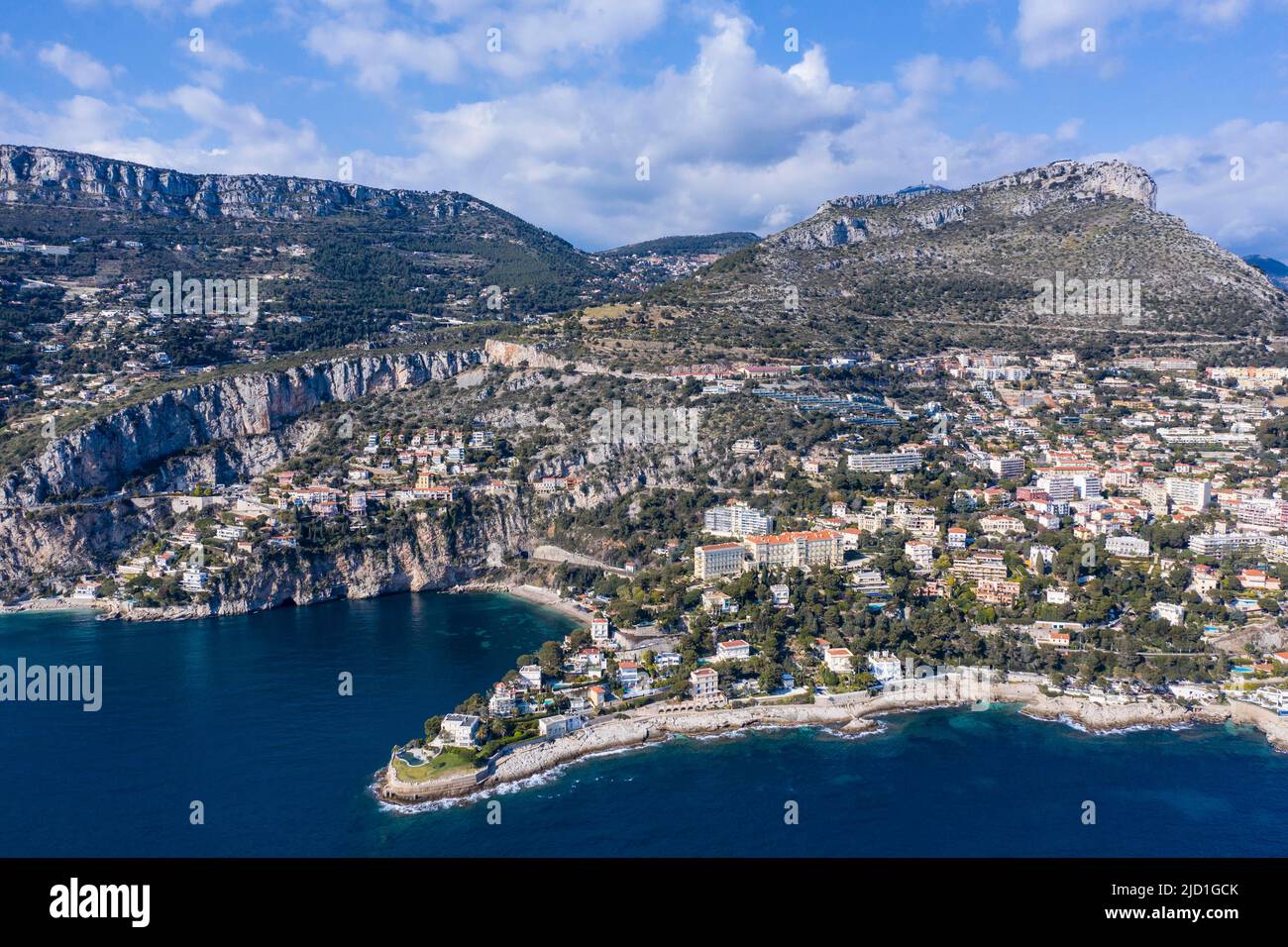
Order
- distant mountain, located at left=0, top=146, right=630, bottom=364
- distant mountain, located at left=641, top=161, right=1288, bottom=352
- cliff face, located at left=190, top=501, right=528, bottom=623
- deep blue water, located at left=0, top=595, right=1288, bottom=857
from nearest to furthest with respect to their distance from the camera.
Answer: deep blue water, located at left=0, top=595, right=1288, bottom=857
cliff face, located at left=190, top=501, right=528, bottom=623
distant mountain, located at left=641, top=161, right=1288, bottom=352
distant mountain, located at left=0, top=146, right=630, bottom=364

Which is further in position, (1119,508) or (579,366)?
(579,366)

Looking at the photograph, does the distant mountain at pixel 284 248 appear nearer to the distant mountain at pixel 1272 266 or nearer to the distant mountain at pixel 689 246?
the distant mountain at pixel 689 246

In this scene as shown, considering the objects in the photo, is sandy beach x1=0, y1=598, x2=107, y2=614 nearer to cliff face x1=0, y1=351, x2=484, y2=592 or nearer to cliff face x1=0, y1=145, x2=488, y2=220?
cliff face x1=0, y1=351, x2=484, y2=592

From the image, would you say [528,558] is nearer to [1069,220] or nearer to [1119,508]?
[1119,508]

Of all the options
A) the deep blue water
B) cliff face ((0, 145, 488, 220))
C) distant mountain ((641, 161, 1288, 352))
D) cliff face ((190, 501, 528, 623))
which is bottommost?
the deep blue water

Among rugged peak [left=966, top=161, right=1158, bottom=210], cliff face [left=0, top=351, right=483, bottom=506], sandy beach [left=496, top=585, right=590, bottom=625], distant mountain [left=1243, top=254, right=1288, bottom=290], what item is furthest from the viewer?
distant mountain [left=1243, top=254, right=1288, bottom=290]

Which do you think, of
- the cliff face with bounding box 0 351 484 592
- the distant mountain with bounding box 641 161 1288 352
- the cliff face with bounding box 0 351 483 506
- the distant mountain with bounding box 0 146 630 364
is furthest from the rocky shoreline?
the distant mountain with bounding box 0 146 630 364
